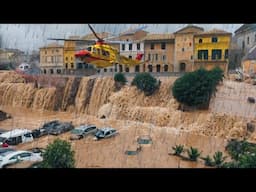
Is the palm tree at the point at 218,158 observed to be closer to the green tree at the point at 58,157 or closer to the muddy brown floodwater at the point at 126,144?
the muddy brown floodwater at the point at 126,144

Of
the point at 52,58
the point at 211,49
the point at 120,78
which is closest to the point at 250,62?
the point at 211,49

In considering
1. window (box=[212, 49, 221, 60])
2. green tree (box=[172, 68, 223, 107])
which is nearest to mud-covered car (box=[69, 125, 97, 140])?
green tree (box=[172, 68, 223, 107])

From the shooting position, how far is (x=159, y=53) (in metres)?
5.39

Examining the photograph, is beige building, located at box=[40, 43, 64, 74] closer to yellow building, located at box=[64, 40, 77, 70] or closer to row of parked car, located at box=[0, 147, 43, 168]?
yellow building, located at box=[64, 40, 77, 70]

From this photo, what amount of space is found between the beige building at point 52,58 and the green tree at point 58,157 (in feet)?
6.59

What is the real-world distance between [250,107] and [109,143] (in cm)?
243

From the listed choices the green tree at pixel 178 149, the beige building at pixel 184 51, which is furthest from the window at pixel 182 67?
the green tree at pixel 178 149

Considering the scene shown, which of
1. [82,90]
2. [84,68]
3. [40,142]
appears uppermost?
[84,68]

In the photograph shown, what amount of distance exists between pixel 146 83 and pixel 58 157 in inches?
112

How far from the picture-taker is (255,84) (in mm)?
5598

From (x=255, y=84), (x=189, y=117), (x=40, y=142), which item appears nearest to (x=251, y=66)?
(x=255, y=84)
